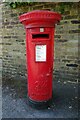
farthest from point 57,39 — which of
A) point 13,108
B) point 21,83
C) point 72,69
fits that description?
point 13,108

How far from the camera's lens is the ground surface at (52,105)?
366 centimetres

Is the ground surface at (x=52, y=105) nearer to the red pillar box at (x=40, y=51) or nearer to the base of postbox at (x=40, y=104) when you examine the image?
the base of postbox at (x=40, y=104)

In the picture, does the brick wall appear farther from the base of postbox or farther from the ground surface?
the base of postbox

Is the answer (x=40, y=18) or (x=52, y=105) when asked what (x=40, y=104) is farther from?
(x=40, y=18)

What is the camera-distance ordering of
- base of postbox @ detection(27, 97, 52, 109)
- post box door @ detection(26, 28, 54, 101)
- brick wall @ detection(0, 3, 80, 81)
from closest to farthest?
post box door @ detection(26, 28, 54, 101), base of postbox @ detection(27, 97, 52, 109), brick wall @ detection(0, 3, 80, 81)

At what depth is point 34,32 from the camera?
3.56 meters

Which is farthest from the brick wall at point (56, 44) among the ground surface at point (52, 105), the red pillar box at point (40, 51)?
the red pillar box at point (40, 51)

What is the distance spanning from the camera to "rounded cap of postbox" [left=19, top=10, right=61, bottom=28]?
3.42 m

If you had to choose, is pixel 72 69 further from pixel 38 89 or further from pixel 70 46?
pixel 38 89

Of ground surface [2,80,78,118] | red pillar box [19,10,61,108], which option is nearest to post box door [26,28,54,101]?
red pillar box [19,10,61,108]

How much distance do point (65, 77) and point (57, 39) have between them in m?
0.89

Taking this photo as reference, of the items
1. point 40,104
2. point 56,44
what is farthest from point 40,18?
point 56,44

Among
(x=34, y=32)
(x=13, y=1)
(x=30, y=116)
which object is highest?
(x=13, y=1)

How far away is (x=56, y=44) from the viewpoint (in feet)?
16.2
